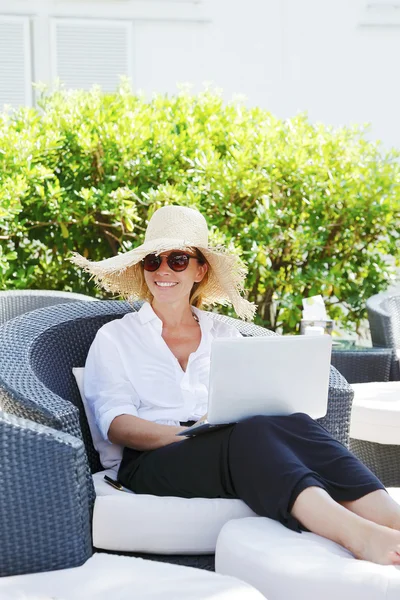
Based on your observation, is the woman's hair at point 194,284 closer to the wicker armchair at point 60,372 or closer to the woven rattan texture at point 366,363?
the wicker armchair at point 60,372

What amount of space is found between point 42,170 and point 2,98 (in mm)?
2928

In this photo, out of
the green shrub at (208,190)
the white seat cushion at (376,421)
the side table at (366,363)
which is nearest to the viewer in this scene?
the white seat cushion at (376,421)

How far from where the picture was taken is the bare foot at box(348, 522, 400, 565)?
244 cm

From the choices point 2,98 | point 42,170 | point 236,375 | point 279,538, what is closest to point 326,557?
point 279,538

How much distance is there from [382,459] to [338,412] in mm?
928

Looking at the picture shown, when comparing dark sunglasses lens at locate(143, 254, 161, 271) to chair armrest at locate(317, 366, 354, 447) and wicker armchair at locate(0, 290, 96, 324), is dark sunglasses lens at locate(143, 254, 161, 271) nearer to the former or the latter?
chair armrest at locate(317, 366, 354, 447)

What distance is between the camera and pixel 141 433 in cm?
321

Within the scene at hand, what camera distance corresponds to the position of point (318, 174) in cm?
631

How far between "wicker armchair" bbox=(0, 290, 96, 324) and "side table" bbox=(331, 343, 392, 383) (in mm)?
1424

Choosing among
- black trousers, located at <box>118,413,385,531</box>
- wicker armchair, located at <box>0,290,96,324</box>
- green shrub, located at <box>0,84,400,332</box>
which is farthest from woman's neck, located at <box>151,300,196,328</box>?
green shrub, located at <box>0,84,400,332</box>

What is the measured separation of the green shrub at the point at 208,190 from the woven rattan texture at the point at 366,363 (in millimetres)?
1179

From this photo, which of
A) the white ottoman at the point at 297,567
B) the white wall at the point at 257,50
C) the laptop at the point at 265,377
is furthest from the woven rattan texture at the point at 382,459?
the white wall at the point at 257,50

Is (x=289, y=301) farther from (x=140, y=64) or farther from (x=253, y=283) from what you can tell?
(x=140, y=64)

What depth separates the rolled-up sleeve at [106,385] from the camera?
324 centimetres
